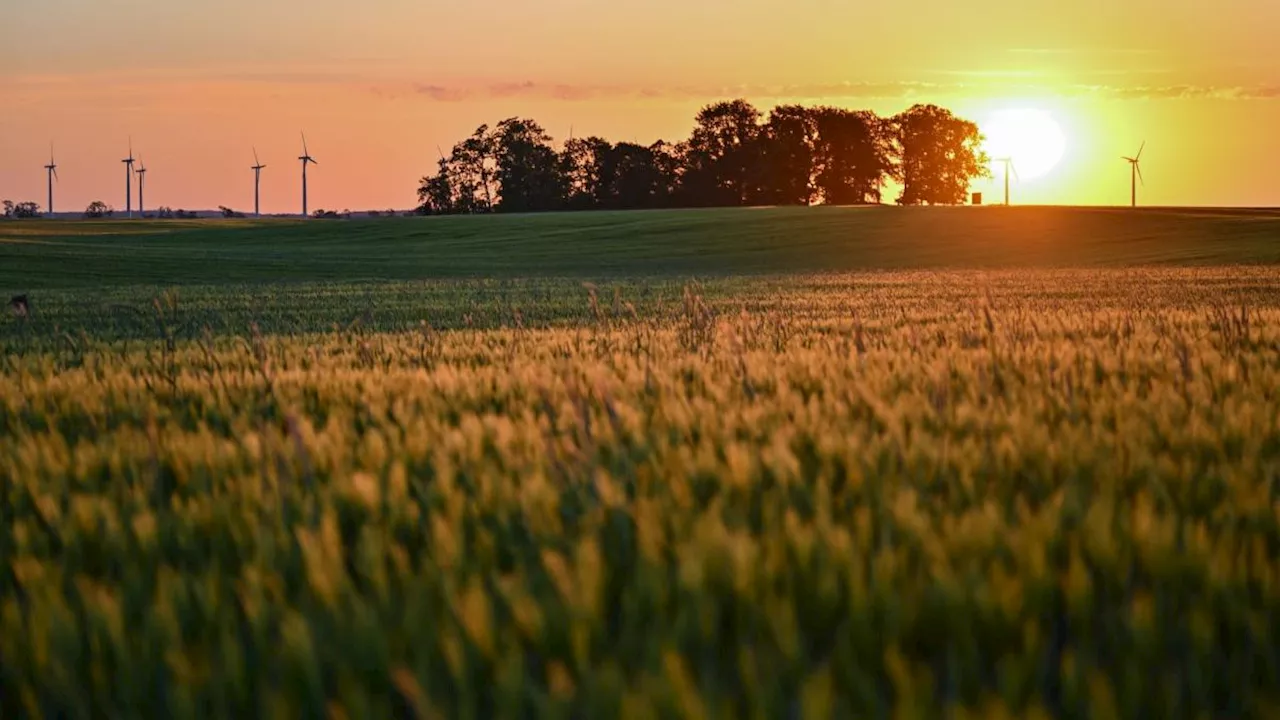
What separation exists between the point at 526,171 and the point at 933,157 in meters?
47.6

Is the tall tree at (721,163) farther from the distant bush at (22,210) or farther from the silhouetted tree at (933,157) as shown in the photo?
the distant bush at (22,210)

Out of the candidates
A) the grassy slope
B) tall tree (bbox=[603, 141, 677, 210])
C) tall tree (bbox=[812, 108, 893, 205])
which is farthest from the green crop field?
tall tree (bbox=[812, 108, 893, 205])

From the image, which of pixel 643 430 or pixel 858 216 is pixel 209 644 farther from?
pixel 858 216

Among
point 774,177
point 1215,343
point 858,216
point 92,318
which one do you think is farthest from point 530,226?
point 1215,343

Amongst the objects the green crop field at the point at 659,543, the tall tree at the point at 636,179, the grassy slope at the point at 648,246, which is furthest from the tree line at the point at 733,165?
the green crop field at the point at 659,543

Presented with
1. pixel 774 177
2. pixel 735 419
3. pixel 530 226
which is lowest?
pixel 735 419

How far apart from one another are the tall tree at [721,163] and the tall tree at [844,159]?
7.80 meters

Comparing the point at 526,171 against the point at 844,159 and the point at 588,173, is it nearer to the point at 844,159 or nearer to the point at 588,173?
the point at 588,173

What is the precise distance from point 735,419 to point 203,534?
1.69 meters

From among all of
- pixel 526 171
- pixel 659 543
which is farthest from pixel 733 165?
pixel 659 543

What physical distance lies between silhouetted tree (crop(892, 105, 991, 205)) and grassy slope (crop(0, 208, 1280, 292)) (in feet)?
181

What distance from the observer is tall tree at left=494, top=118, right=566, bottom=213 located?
130375 mm

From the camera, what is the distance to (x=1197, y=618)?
1.93m

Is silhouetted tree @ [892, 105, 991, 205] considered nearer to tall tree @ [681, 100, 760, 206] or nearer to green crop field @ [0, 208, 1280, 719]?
tall tree @ [681, 100, 760, 206]
